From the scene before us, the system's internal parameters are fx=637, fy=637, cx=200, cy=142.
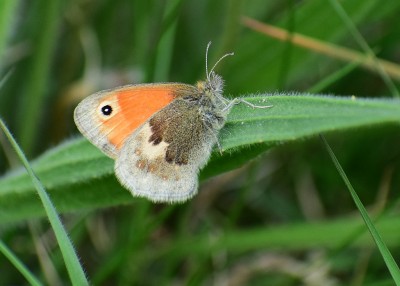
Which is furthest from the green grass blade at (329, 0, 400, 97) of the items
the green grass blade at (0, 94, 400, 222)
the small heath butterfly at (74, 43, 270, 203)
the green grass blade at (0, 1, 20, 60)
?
the green grass blade at (0, 1, 20, 60)

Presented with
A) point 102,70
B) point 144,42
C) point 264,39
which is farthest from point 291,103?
point 102,70

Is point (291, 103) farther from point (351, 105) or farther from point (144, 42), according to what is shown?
point (144, 42)

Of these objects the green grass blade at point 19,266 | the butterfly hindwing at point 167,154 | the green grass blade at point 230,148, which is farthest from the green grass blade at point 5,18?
the green grass blade at point 19,266

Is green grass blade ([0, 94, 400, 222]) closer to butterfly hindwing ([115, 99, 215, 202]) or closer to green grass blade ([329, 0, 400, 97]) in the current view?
butterfly hindwing ([115, 99, 215, 202])

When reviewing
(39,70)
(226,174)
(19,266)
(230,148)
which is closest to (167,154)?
(230,148)

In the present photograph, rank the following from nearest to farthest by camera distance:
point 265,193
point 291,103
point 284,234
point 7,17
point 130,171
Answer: point 291,103
point 130,171
point 7,17
point 284,234
point 265,193

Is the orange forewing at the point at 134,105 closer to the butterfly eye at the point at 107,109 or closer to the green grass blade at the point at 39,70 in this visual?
the butterfly eye at the point at 107,109

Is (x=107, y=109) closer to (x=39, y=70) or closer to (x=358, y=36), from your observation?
(x=358, y=36)
